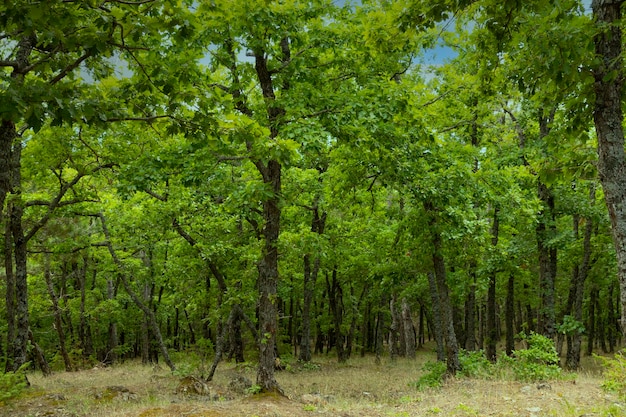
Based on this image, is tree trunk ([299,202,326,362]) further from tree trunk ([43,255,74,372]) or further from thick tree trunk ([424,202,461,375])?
tree trunk ([43,255,74,372])

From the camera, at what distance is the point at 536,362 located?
38.9ft

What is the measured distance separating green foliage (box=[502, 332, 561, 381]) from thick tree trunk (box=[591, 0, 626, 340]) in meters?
5.68

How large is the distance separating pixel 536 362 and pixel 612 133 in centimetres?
810

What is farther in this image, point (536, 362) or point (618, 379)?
point (536, 362)

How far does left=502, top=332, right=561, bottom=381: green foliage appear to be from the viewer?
1077cm

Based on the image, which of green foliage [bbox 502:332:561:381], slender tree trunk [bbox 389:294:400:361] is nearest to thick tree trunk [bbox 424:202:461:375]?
green foliage [bbox 502:332:561:381]

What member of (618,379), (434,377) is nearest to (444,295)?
(434,377)

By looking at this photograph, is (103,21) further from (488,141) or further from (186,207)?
(488,141)

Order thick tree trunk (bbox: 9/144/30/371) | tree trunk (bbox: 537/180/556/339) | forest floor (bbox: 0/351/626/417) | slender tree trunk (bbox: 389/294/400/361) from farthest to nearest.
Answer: slender tree trunk (bbox: 389/294/400/361) → tree trunk (bbox: 537/180/556/339) → thick tree trunk (bbox: 9/144/30/371) → forest floor (bbox: 0/351/626/417)

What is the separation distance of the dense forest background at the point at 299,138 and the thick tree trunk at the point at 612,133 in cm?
3

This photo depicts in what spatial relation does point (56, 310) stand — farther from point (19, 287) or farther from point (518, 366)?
point (518, 366)

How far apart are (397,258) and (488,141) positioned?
7.44 meters

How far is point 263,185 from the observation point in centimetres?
920

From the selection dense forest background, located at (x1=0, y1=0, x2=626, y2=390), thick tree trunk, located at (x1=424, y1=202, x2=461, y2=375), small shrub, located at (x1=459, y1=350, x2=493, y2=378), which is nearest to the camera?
dense forest background, located at (x1=0, y1=0, x2=626, y2=390)
